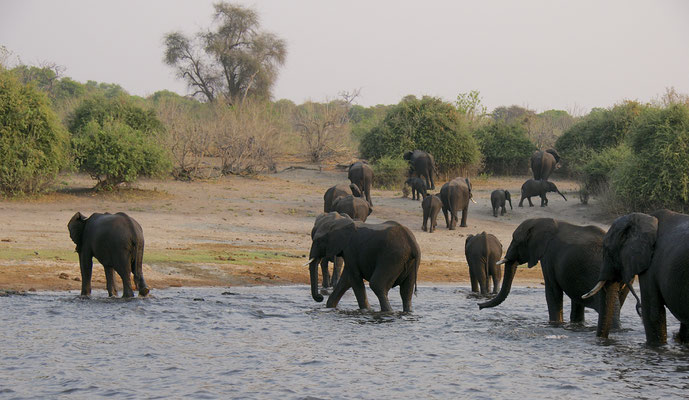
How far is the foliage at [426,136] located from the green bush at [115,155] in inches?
447

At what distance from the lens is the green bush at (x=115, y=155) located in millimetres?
25422

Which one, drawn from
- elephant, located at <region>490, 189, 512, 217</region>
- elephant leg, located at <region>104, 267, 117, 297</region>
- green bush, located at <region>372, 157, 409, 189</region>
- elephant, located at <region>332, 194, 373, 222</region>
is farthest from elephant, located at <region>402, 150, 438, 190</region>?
elephant leg, located at <region>104, 267, 117, 297</region>

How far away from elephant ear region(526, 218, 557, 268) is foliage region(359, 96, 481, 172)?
2416cm

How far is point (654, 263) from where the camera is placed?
26.7 ft

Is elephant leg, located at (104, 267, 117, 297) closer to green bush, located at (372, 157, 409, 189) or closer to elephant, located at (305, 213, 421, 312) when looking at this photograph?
elephant, located at (305, 213, 421, 312)

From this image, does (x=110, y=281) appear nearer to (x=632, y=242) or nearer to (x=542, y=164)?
(x=632, y=242)

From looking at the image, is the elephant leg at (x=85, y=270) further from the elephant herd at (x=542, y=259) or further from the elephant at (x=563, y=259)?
the elephant at (x=563, y=259)

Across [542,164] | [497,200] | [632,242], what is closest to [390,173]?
[542,164]

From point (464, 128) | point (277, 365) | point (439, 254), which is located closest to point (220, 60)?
point (464, 128)

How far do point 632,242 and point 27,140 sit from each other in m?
20.6

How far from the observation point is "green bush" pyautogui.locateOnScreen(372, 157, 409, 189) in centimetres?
3164

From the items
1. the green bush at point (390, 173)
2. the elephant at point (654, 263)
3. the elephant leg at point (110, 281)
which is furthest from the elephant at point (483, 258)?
the green bush at point (390, 173)

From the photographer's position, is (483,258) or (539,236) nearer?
(539,236)

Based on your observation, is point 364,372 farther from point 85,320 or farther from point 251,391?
point 85,320
